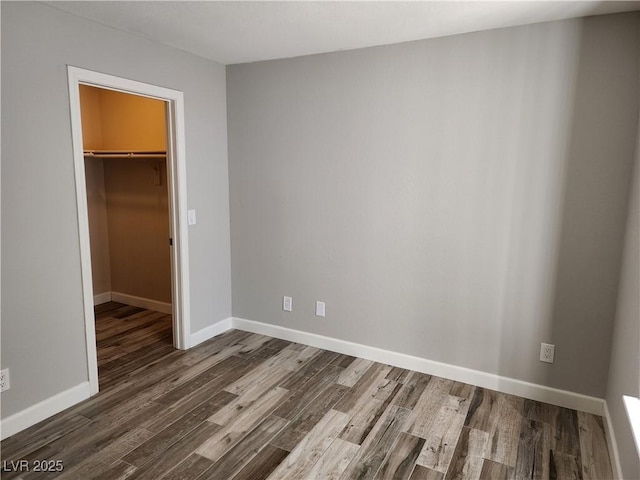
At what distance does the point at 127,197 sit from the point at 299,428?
3.22 metres

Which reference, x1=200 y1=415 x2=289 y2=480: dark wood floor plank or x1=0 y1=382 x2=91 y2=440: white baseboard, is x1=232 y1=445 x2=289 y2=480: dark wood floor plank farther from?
x1=0 y1=382 x2=91 y2=440: white baseboard

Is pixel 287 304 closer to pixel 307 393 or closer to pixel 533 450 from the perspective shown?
pixel 307 393

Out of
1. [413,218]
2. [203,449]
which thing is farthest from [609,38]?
[203,449]

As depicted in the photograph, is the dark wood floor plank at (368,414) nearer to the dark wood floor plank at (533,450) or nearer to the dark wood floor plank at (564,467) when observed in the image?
the dark wood floor plank at (533,450)

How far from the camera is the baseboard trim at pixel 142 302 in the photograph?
4465 mm

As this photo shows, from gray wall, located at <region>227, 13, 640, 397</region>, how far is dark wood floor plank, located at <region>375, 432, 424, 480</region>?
874 millimetres

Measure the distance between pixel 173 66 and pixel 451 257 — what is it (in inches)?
99.9

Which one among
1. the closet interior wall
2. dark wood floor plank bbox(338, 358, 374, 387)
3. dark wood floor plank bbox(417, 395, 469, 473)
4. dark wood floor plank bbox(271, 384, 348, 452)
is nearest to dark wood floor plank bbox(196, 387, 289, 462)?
dark wood floor plank bbox(271, 384, 348, 452)

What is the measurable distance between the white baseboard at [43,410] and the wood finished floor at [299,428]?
4cm

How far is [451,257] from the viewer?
2.97 meters

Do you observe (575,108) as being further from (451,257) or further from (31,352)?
(31,352)

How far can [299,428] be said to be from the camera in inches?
98.4

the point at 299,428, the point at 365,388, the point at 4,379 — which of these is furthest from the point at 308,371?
the point at 4,379

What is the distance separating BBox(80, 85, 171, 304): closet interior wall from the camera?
427 centimetres
